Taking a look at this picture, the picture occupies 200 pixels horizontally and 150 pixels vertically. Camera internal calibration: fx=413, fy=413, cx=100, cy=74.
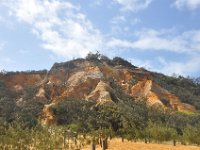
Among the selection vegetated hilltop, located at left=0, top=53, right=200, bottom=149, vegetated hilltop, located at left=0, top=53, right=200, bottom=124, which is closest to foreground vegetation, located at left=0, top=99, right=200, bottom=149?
vegetated hilltop, located at left=0, top=53, right=200, bottom=149

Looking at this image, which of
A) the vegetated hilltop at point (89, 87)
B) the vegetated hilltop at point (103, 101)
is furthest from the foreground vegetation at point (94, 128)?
the vegetated hilltop at point (89, 87)

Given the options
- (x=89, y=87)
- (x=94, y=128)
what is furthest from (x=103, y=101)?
(x=94, y=128)

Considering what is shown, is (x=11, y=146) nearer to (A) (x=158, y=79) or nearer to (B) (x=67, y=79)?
(B) (x=67, y=79)

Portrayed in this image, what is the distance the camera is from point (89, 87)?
72.7 m

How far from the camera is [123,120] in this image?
143ft

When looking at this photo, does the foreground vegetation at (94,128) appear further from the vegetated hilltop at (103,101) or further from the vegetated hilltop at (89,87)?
the vegetated hilltop at (89,87)

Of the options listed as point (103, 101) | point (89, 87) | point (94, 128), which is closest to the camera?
point (94, 128)

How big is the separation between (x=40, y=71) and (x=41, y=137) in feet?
187

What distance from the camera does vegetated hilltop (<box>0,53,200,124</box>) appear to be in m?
66.4

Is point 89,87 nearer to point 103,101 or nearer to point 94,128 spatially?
point 103,101

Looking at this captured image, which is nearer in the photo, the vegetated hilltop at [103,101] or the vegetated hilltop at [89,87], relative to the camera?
the vegetated hilltop at [103,101]

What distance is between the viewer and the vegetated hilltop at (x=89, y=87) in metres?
66.4

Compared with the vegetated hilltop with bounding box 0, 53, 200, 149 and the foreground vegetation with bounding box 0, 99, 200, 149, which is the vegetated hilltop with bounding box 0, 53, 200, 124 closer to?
the vegetated hilltop with bounding box 0, 53, 200, 149

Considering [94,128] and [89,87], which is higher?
[89,87]
